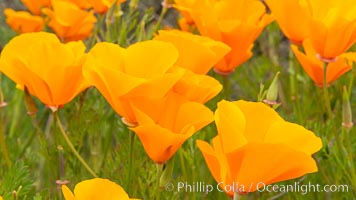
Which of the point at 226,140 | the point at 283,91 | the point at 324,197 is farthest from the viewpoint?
the point at 283,91

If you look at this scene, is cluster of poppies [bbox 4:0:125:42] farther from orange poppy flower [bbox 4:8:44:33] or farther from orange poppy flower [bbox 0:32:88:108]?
orange poppy flower [bbox 0:32:88:108]

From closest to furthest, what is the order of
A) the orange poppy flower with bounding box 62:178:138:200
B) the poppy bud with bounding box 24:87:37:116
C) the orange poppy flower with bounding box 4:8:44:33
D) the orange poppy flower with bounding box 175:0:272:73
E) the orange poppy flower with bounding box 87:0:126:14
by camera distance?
the orange poppy flower with bounding box 62:178:138:200, the poppy bud with bounding box 24:87:37:116, the orange poppy flower with bounding box 175:0:272:73, the orange poppy flower with bounding box 87:0:126:14, the orange poppy flower with bounding box 4:8:44:33

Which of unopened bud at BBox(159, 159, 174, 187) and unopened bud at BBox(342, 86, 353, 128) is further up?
unopened bud at BBox(342, 86, 353, 128)

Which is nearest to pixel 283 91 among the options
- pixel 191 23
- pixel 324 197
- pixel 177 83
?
pixel 191 23

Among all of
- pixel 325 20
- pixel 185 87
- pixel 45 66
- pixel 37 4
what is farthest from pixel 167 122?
pixel 37 4

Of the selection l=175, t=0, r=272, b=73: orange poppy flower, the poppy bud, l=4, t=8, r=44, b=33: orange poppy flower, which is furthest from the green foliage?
l=4, t=8, r=44, b=33: orange poppy flower

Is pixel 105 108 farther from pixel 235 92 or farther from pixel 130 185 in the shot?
pixel 235 92

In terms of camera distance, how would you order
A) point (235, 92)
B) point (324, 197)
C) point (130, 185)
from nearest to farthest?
point (130, 185)
point (324, 197)
point (235, 92)
